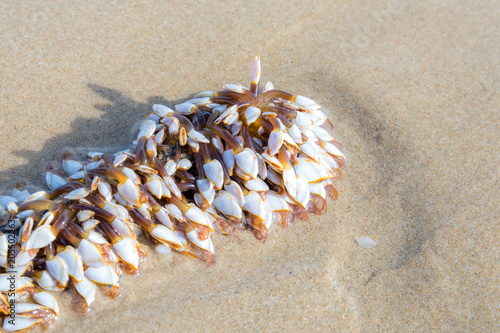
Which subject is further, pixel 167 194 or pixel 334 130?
pixel 334 130

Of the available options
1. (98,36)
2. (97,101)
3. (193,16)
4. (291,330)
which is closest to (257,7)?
(193,16)

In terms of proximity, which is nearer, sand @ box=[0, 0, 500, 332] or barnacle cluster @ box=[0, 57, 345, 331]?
barnacle cluster @ box=[0, 57, 345, 331]

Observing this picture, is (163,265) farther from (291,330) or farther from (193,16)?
(193,16)

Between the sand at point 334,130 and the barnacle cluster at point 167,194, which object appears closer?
the barnacle cluster at point 167,194

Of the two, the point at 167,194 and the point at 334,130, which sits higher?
the point at 334,130
